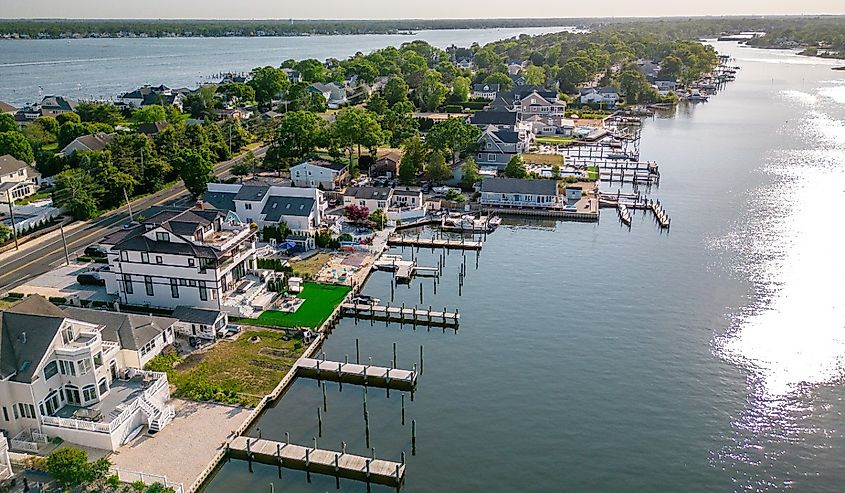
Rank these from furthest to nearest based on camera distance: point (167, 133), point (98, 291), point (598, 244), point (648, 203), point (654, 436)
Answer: point (167, 133), point (648, 203), point (598, 244), point (98, 291), point (654, 436)

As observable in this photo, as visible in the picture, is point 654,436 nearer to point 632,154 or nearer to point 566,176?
point 566,176

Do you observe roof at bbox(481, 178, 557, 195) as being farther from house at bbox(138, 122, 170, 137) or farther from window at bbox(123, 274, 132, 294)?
house at bbox(138, 122, 170, 137)

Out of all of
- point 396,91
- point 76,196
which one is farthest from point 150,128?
point 396,91

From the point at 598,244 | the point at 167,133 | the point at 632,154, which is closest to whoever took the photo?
the point at 598,244

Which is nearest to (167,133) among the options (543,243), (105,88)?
(543,243)

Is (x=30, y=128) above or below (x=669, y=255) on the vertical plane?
above

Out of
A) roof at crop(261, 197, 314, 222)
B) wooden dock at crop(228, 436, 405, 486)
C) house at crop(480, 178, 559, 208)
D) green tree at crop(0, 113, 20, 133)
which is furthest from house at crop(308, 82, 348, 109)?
wooden dock at crop(228, 436, 405, 486)

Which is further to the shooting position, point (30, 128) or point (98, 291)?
point (30, 128)
